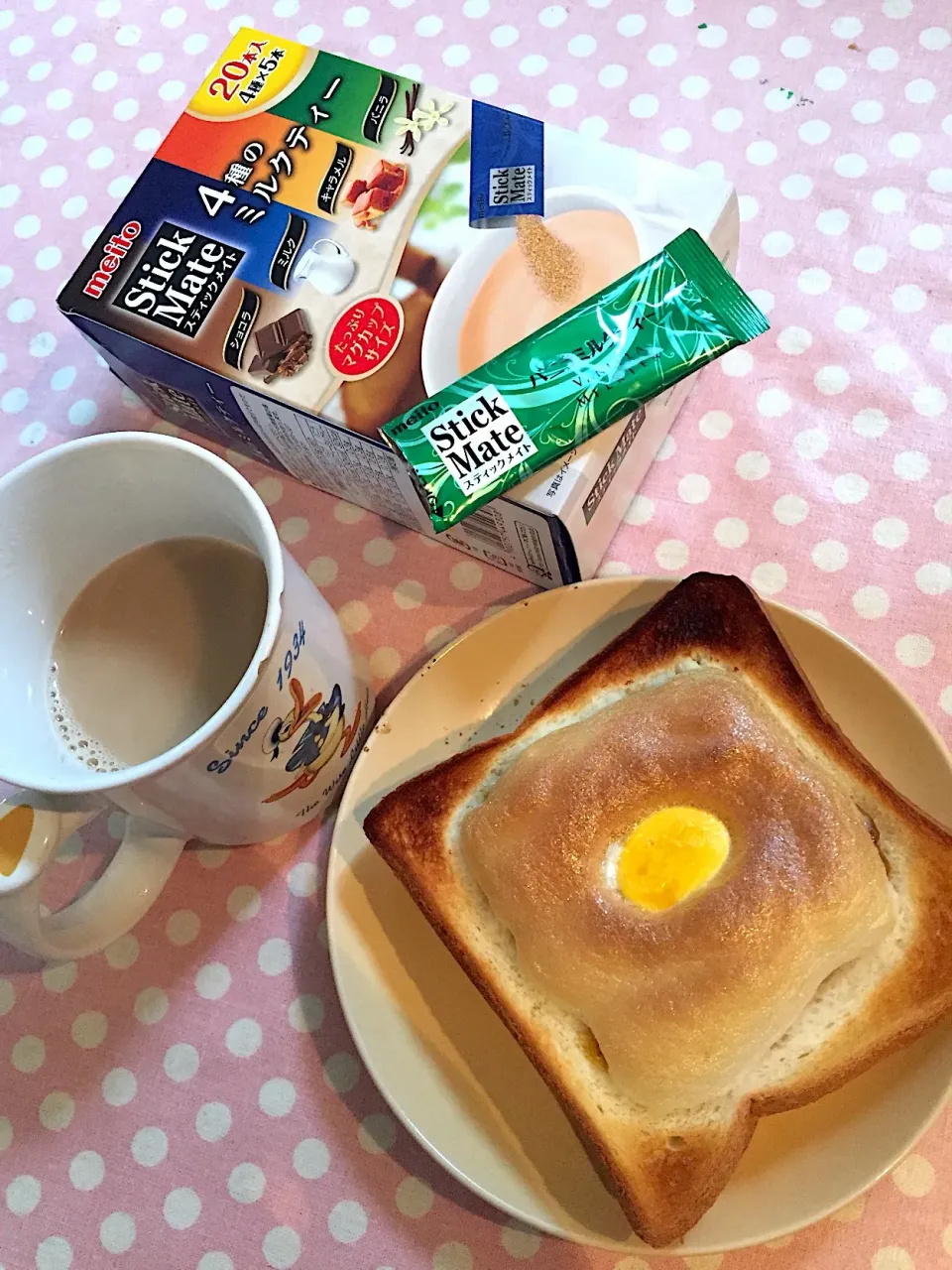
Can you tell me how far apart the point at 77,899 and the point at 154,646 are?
224mm

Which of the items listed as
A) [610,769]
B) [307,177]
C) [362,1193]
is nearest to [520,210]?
[307,177]

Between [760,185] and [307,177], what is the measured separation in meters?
0.48

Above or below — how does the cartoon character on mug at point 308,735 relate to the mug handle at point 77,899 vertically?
above

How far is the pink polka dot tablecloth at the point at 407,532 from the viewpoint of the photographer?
89cm

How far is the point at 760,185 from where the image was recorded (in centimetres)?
111

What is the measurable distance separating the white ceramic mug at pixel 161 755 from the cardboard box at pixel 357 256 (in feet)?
0.54

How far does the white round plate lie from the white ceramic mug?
0.08m

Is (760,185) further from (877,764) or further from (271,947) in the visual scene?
(271,947)

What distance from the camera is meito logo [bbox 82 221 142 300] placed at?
94 cm

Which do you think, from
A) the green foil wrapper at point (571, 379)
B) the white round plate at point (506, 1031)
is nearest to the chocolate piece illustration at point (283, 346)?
the green foil wrapper at point (571, 379)

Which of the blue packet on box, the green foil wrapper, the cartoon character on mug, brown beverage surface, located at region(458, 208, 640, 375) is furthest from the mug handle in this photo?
the blue packet on box

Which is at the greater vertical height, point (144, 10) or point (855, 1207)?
point (144, 10)

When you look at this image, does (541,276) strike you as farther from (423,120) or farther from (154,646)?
(154,646)

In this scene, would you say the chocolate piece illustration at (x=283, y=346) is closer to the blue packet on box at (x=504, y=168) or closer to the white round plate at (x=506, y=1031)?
the blue packet on box at (x=504, y=168)
